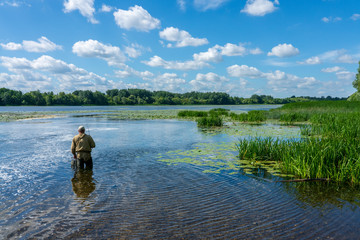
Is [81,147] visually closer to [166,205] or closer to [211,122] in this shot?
[166,205]

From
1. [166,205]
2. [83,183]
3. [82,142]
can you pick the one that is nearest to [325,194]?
[166,205]

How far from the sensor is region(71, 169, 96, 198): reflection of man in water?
9.03 metres

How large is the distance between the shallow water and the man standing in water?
70cm

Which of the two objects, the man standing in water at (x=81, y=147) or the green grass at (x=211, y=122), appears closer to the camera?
the man standing in water at (x=81, y=147)

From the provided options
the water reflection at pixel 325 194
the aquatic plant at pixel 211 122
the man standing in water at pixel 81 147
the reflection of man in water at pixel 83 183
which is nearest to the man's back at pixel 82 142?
the man standing in water at pixel 81 147

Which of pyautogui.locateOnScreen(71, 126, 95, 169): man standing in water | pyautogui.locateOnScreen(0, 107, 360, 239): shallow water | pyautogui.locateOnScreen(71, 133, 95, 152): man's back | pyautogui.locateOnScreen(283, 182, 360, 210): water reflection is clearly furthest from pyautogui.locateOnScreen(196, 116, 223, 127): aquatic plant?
pyautogui.locateOnScreen(283, 182, 360, 210): water reflection

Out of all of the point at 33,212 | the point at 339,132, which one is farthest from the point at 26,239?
the point at 339,132

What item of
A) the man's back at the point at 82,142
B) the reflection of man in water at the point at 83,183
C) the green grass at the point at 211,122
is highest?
the man's back at the point at 82,142

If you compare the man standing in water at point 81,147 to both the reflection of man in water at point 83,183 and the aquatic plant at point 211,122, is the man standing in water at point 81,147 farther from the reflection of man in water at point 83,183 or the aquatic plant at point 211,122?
the aquatic plant at point 211,122

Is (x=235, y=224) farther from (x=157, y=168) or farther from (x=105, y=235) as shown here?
(x=157, y=168)

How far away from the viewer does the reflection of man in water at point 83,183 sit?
9.03 meters

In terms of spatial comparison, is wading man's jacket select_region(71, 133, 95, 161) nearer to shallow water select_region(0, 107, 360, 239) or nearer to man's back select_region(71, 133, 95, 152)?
man's back select_region(71, 133, 95, 152)

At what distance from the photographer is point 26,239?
5918mm

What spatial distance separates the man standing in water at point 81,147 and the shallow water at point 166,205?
2.30 ft
